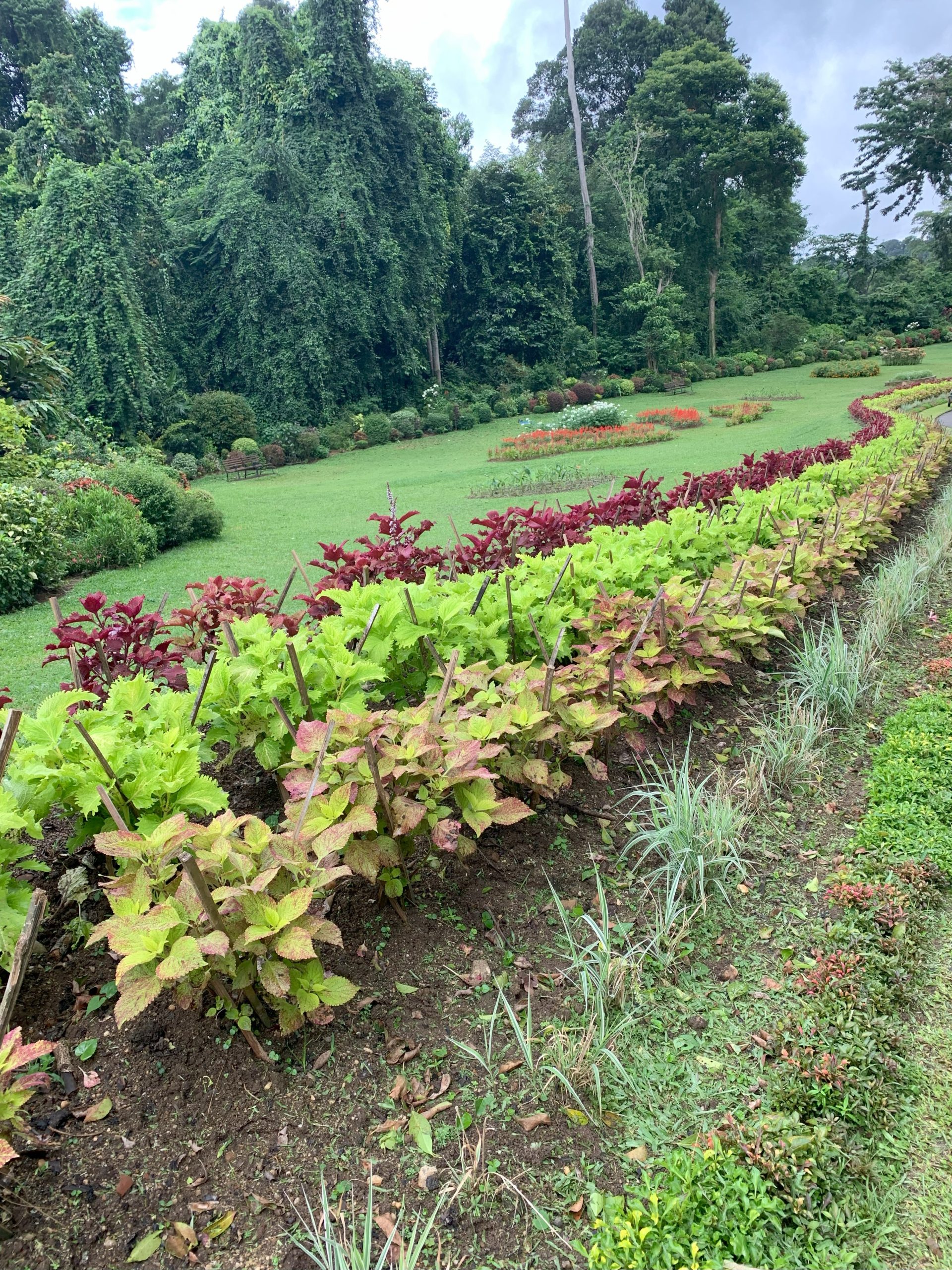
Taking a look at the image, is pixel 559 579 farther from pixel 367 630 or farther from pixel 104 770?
pixel 104 770

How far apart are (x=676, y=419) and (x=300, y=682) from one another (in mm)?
17763

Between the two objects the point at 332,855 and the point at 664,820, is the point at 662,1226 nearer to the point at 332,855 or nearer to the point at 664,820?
the point at 332,855

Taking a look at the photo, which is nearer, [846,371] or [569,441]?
[569,441]

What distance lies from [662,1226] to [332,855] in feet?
3.11

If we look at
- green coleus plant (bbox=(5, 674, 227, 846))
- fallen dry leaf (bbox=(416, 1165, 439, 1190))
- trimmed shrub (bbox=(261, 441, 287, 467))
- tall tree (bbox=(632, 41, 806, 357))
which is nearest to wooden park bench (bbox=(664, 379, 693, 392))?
tall tree (bbox=(632, 41, 806, 357))

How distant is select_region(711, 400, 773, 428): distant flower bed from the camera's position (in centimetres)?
1809

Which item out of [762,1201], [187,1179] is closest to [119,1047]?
[187,1179]

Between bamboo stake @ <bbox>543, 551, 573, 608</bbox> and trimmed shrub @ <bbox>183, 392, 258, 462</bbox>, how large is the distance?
17.4m

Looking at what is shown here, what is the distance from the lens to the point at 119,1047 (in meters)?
1.68

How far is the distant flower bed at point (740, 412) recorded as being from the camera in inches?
712

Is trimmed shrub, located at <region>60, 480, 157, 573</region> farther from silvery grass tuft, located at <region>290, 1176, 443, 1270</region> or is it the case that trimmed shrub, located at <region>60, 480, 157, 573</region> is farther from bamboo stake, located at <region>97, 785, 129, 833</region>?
silvery grass tuft, located at <region>290, 1176, 443, 1270</region>

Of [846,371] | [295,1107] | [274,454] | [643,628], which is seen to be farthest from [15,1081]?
[846,371]

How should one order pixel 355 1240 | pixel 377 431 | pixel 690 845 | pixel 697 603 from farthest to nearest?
pixel 377 431 < pixel 697 603 < pixel 690 845 < pixel 355 1240

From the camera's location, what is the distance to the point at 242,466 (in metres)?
17.0
